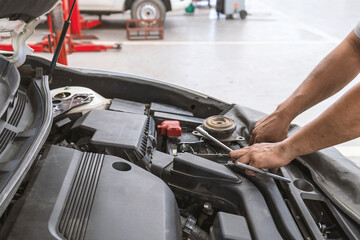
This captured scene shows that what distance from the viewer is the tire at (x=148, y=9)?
5641 millimetres

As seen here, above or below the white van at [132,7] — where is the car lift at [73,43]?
below

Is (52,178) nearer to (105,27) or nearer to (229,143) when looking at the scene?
(229,143)

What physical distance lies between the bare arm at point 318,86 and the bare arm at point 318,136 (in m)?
0.20

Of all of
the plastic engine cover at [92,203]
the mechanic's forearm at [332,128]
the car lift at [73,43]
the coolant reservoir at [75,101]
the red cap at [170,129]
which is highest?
the mechanic's forearm at [332,128]

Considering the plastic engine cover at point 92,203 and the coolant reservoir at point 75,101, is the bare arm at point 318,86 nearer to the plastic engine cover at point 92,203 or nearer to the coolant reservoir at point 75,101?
the plastic engine cover at point 92,203

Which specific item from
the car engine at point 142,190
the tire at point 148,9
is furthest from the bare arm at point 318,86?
the tire at point 148,9

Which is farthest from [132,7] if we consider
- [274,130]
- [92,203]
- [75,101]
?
[92,203]

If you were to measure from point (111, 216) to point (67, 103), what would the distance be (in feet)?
2.38

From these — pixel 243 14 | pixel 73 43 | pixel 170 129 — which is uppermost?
pixel 170 129

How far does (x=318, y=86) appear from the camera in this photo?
4.41 feet

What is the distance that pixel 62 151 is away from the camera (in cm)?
104

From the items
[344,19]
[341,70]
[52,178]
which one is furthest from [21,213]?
[344,19]

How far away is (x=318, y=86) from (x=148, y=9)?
4749 mm

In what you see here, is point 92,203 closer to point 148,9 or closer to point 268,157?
point 268,157
